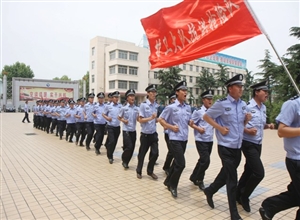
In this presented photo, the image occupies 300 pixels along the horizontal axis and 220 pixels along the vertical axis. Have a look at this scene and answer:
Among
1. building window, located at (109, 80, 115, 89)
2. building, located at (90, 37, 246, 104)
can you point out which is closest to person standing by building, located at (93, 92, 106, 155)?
building, located at (90, 37, 246, 104)

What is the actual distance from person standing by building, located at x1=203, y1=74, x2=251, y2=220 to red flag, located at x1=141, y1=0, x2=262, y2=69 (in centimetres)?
58

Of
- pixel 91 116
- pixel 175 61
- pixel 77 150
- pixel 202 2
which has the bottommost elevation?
pixel 77 150

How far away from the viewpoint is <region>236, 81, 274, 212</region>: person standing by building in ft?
11.5

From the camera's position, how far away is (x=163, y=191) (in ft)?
14.7

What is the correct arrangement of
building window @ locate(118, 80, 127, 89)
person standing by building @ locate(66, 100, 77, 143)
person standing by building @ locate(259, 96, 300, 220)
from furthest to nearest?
building window @ locate(118, 80, 127, 89) → person standing by building @ locate(66, 100, 77, 143) → person standing by building @ locate(259, 96, 300, 220)

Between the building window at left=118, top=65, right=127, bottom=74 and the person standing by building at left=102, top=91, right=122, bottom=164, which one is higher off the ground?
the building window at left=118, top=65, right=127, bottom=74

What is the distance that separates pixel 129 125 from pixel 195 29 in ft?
9.55

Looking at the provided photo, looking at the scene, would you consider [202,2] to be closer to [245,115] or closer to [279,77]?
[245,115]

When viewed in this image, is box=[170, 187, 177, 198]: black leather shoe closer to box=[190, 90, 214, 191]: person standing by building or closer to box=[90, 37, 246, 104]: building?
box=[190, 90, 214, 191]: person standing by building

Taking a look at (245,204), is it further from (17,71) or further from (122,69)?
(17,71)

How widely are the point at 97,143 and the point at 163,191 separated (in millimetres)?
3823

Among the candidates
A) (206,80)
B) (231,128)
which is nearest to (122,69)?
(206,80)

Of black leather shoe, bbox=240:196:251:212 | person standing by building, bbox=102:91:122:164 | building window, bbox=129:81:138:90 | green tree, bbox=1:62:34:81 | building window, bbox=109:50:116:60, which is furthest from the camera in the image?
green tree, bbox=1:62:34:81

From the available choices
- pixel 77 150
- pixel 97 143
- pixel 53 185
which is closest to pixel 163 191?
pixel 53 185
